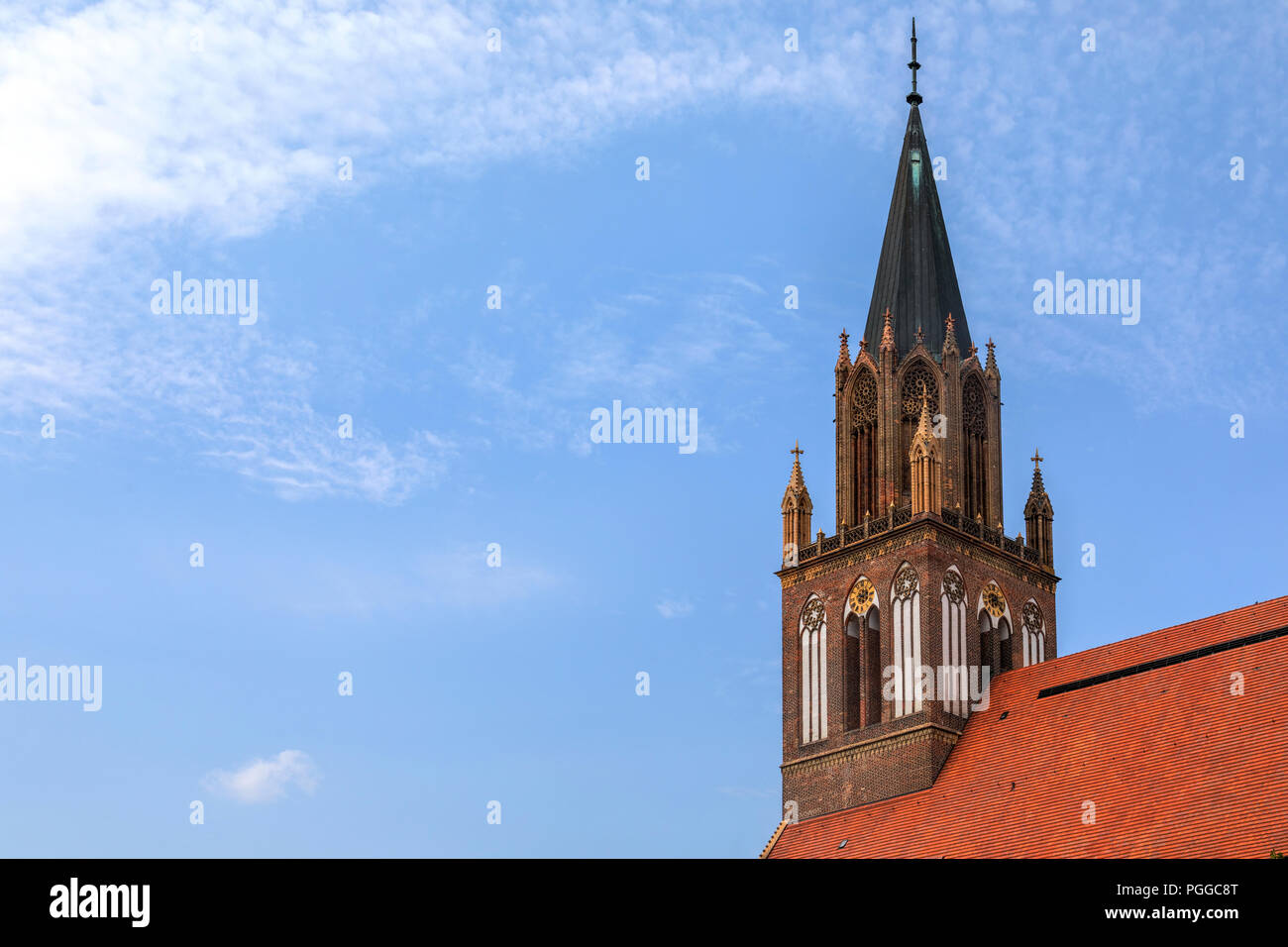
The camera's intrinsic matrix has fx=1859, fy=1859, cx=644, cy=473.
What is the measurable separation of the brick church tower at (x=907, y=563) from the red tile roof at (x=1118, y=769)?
161 cm

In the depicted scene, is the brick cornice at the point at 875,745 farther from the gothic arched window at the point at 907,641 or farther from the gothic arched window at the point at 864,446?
the gothic arched window at the point at 864,446

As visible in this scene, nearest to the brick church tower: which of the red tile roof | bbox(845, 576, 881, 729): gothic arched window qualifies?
bbox(845, 576, 881, 729): gothic arched window

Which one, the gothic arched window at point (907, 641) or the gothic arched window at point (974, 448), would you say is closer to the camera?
the gothic arched window at point (907, 641)

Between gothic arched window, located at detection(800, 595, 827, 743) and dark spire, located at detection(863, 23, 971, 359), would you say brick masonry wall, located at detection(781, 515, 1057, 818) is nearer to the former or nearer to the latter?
gothic arched window, located at detection(800, 595, 827, 743)

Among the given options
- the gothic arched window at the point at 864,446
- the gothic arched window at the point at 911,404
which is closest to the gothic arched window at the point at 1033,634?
the gothic arched window at the point at 911,404

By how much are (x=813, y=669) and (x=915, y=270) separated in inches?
595

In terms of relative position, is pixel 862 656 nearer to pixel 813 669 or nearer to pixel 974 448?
pixel 813 669

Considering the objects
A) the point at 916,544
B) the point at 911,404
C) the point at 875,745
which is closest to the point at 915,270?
the point at 911,404

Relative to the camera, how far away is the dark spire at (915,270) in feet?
219

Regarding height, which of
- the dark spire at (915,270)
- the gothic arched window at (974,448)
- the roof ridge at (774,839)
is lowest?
the roof ridge at (774,839)

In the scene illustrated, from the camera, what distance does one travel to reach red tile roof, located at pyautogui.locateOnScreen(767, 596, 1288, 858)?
49.3 m

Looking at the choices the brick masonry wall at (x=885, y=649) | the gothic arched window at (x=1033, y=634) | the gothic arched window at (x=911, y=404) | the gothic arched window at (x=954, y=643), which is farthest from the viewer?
the gothic arched window at (x=1033, y=634)
